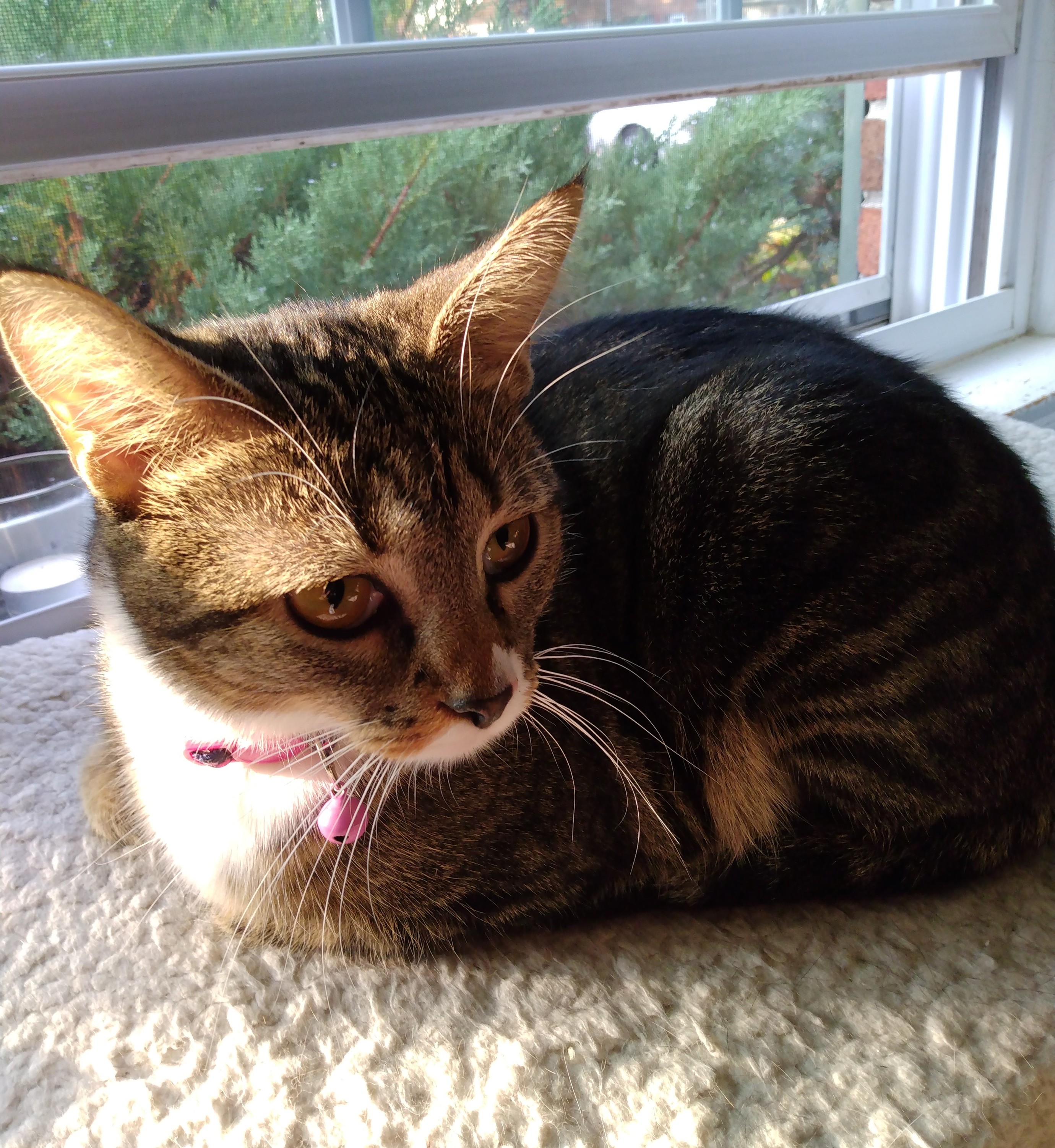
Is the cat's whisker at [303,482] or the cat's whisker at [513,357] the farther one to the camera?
the cat's whisker at [513,357]

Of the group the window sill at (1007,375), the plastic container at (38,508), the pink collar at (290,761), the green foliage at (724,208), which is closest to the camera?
the pink collar at (290,761)

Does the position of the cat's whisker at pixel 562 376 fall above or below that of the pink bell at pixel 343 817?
above

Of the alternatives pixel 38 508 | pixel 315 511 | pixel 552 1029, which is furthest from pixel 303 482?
pixel 38 508

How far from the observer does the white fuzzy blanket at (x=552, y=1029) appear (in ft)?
2.92

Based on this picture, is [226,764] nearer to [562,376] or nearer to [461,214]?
[562,376]

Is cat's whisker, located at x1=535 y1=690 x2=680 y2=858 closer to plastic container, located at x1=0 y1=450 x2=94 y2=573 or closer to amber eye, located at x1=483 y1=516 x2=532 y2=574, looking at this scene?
amber eye, located at x1=483 y1=516 x2=532 y2=574

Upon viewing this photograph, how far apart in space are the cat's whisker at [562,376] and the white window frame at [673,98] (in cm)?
49

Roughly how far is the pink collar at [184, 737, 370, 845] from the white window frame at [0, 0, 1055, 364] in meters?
0.81

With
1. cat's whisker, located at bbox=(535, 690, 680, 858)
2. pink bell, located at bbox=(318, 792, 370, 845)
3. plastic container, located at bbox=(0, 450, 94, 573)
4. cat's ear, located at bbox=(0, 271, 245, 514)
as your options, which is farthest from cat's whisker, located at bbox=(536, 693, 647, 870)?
plastic container, located at bbox=(0, 450, 94, 573)

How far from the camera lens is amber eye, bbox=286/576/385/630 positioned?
87 centimetres

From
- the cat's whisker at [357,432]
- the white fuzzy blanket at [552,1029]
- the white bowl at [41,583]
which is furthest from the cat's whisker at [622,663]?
the white bowl at [41,583]

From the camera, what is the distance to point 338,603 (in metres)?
0.88

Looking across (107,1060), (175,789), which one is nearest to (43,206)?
(175,789)

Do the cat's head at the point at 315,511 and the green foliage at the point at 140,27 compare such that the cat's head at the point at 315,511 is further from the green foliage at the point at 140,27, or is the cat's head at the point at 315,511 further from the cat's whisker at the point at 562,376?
the green foliage at the point at 140,27
